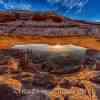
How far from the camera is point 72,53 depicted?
7223 mm

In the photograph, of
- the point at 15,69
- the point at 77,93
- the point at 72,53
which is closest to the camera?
the point at 77,93

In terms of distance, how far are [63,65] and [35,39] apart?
2.96 ft

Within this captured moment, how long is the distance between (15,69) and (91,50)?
5.96 feet

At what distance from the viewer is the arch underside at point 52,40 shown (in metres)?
7.18

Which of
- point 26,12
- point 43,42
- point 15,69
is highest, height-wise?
point 26,12

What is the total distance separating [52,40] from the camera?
7305 mm

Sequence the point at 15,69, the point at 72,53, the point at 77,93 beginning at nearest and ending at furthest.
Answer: the point at 77,93
the point at 15,69
the point at 72,53

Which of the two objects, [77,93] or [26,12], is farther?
[26,12]

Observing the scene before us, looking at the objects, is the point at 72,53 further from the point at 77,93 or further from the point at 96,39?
the point at 77,93

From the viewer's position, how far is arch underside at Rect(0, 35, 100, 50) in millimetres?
7184

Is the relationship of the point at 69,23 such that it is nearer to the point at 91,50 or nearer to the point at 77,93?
the point at 91,50

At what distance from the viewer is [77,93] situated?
6293 mm

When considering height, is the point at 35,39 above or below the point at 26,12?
below

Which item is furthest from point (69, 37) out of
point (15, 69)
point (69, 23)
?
point (15, 69)
